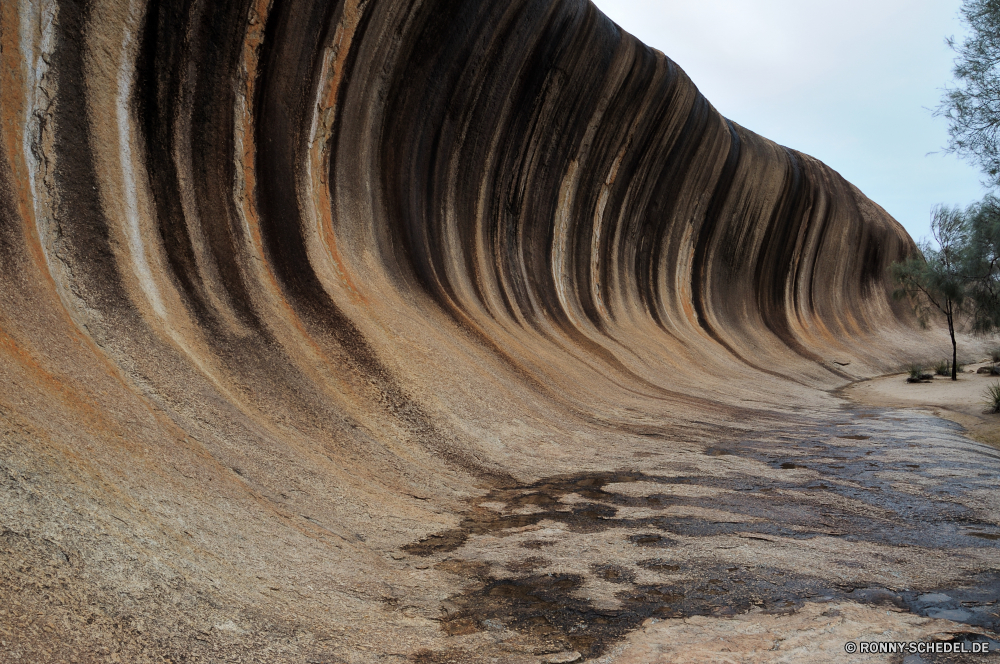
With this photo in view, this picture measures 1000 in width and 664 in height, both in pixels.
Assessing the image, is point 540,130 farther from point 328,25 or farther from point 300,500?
point 300,500

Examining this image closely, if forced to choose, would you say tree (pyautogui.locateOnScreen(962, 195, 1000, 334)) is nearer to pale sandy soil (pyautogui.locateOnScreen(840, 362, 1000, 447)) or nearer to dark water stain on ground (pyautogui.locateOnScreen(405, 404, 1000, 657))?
pale sandy soil (pyautogui.locateOnScreen(840, 362, 1000, 447))

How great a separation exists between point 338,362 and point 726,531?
337 centimetres

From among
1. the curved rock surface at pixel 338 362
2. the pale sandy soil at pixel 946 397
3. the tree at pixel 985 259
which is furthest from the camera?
the tree at pixel 985 259

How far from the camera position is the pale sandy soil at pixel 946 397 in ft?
28.7

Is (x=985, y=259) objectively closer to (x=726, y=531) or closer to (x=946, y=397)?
(x=946, y=397)

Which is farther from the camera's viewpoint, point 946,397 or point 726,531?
point 946,397

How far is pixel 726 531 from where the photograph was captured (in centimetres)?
387

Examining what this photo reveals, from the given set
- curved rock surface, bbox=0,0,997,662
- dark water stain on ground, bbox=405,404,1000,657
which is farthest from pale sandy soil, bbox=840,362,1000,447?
dark water stain on ground, bbox=405,404,1000,657

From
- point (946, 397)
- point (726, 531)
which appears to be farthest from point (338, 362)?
point (946, 397)

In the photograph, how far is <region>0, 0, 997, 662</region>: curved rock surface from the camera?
8.74ft

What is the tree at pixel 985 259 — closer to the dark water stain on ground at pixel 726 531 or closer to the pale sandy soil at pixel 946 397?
the pale sandy soil at pixel 946 397

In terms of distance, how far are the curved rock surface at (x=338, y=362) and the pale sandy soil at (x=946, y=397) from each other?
3.89 feet

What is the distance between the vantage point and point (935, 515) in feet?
14.0

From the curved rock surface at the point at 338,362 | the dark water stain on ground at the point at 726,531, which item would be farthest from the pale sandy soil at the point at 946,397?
the dark water stain on ground at the point at 726,531
